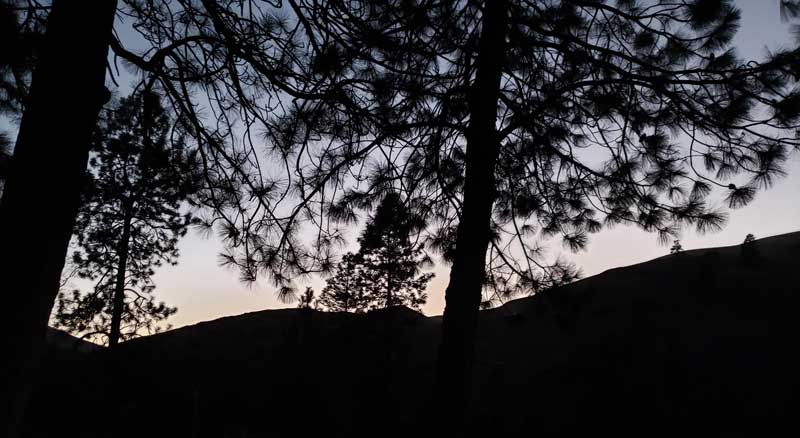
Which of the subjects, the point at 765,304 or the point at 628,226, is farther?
the point at 765,304

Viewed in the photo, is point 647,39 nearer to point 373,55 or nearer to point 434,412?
point 373,55

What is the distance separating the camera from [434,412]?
4.59 m

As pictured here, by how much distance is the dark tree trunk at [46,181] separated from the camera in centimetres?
242

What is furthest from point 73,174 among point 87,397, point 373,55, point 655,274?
point 655,274

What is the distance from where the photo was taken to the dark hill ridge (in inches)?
407

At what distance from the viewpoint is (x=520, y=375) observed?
14711mm

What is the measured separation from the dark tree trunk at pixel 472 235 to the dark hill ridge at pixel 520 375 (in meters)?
1.38

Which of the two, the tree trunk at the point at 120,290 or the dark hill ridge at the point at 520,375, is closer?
the dark hill ridge at the point at 520,375

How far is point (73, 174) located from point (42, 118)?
34 cm

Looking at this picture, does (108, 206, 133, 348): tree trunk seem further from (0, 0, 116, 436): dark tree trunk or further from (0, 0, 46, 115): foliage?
(0, 0, 116, 436): dark tree trunk

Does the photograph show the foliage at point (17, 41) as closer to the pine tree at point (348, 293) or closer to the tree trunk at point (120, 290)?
the tree trunk at point (120, 290)

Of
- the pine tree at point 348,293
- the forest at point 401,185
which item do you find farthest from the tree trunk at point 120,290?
the pine tree at point 348,293

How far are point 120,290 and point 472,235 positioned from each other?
543 inches

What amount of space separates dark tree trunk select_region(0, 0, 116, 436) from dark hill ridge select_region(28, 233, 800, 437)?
190 inches
